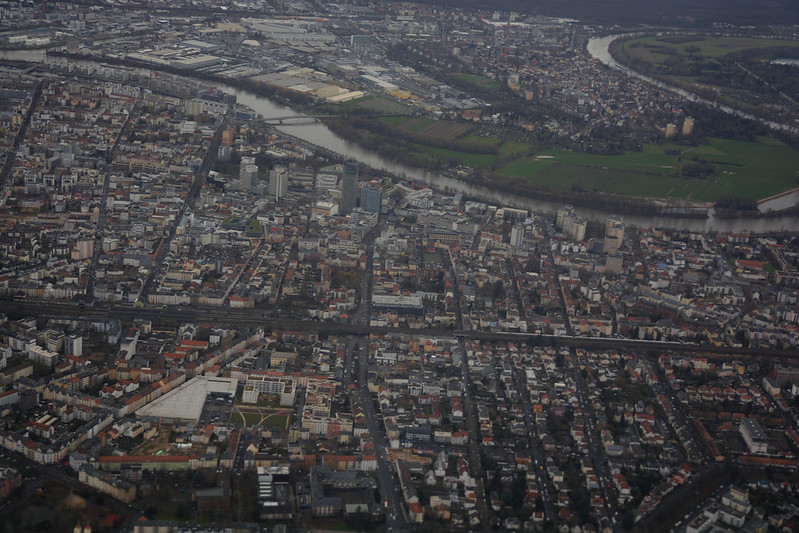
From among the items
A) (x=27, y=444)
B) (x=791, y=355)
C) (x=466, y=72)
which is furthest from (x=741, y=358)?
(x=466, y=72)

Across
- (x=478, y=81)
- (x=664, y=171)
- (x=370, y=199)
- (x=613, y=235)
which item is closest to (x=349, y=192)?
(x=370, y=199)

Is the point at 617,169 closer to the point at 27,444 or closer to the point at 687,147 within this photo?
the point at 687,147

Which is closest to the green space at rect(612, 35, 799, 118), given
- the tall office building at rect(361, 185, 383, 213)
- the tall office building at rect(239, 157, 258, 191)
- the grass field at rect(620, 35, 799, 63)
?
the grass field at rect(620, 35, 799, 63)

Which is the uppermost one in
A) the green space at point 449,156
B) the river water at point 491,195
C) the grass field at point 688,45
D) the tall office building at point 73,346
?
the grass field at point 688,45

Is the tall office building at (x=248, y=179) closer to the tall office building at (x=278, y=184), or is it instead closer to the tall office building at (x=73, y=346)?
the tall office building at (x=278, y=184)

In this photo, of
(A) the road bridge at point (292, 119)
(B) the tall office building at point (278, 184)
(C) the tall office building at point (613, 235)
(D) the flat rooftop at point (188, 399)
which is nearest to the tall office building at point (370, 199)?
(B) the tall office building at point (278, 184)

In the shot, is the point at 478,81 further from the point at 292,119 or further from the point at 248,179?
the point at 248,179

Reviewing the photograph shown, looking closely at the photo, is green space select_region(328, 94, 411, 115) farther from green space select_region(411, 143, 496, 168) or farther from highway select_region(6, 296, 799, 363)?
highway select_region(6, 296, 799, 363)
